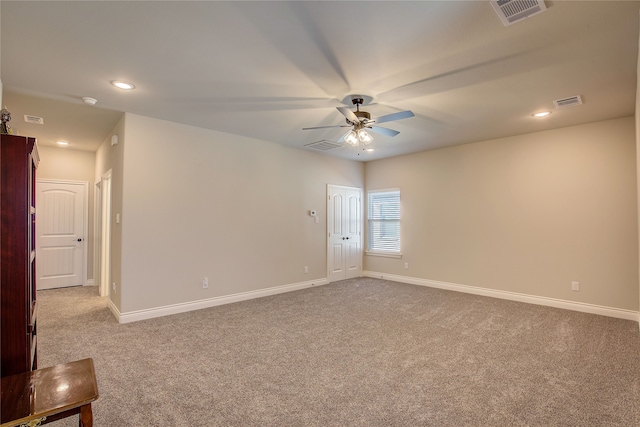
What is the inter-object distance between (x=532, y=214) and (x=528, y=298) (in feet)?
4.19

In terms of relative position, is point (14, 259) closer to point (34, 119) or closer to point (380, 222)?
point (34, 119)

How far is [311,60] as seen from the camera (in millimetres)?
2686

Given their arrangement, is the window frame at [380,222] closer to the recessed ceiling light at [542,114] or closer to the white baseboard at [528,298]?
the white baseboard at [528,298]

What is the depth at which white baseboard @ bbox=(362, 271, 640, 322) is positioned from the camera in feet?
13.6

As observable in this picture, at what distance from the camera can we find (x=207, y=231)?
15.4 feet

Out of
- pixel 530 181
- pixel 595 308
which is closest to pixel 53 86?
pixel 530 181

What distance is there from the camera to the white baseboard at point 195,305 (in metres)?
4.00

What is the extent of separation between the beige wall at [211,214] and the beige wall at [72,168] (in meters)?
2.98

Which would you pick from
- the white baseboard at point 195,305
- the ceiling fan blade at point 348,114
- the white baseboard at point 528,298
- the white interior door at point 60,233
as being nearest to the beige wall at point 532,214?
the white baseboard at point 528,298

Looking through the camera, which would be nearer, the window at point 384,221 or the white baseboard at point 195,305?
the white baseboard at point 195,305

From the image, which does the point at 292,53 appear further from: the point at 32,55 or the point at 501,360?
the point at 501,360

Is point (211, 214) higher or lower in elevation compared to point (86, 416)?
higher

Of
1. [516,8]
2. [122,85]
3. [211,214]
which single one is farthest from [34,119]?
[516,8]

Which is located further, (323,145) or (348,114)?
(323,145)
